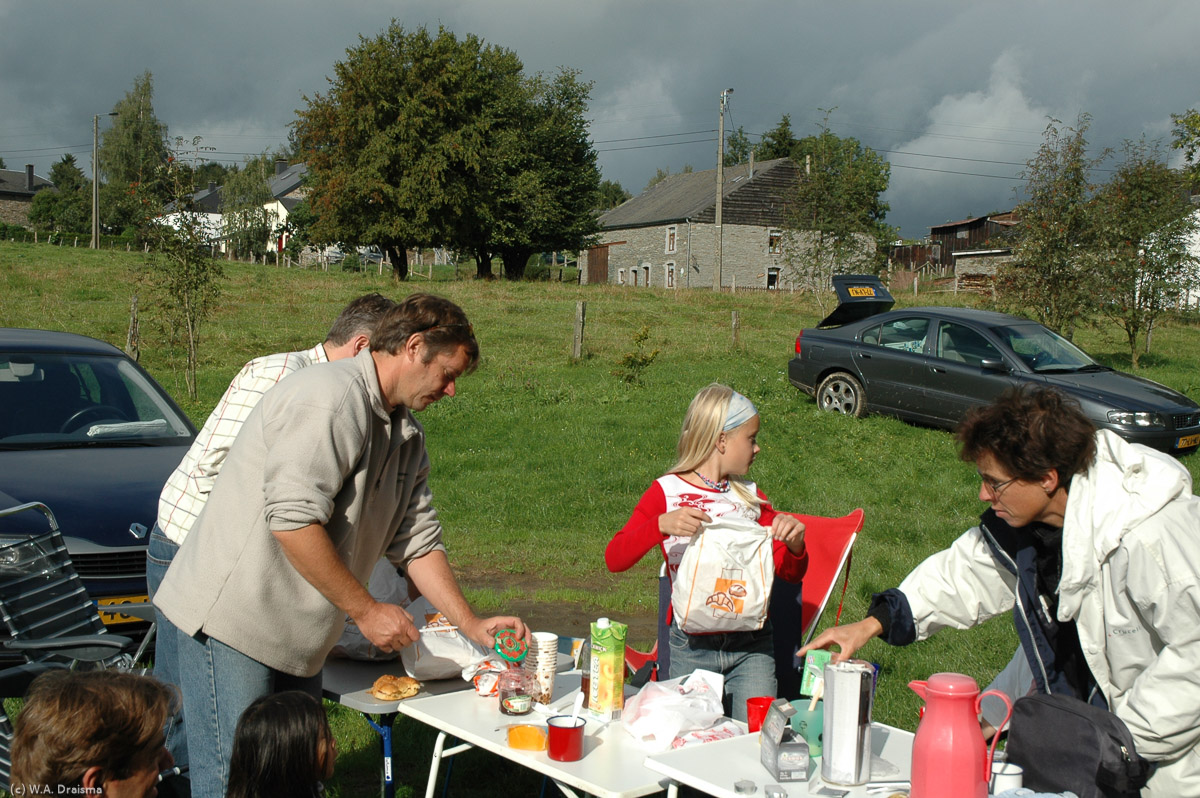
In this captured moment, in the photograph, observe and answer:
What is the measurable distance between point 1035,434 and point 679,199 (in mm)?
52756

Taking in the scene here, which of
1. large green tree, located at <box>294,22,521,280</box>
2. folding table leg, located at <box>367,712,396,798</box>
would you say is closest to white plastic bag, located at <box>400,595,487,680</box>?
folding table leg, located at <box>367,712,396,798</box>

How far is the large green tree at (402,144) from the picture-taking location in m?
41.4

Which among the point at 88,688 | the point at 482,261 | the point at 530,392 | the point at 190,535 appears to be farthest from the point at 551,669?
the point at 482,261

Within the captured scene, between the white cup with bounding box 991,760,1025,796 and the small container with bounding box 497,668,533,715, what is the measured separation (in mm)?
1497

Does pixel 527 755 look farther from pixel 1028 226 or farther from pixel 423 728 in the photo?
pixel 1028 226

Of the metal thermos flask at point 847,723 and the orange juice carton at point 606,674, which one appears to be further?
the orange juice carton at point 606,674

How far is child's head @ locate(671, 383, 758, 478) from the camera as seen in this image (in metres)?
3.77

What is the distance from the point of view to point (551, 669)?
335cm

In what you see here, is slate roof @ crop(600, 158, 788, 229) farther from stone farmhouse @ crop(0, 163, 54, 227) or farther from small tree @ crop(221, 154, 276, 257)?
stone farmhouse @ crop(0, 163, 54, 227)

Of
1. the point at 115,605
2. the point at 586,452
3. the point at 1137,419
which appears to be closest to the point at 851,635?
the point at 115,605

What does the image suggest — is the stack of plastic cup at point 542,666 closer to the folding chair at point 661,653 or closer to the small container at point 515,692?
the small container at point 515,692

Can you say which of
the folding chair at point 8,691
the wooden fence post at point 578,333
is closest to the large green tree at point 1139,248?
the wooden fence post at point 578,333

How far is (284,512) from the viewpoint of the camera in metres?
2.49

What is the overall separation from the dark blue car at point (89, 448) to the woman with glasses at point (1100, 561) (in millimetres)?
3840
